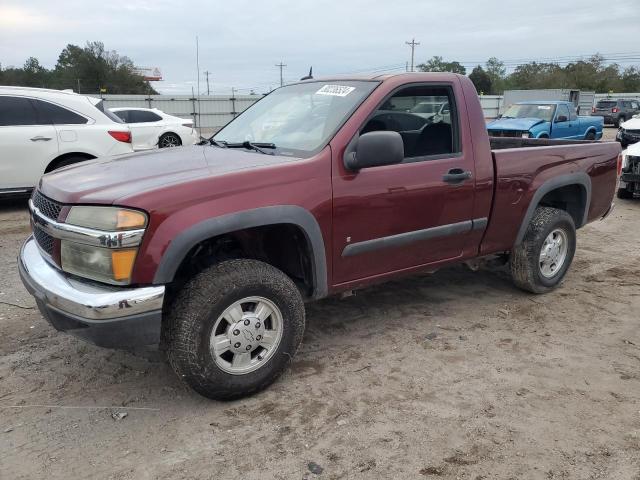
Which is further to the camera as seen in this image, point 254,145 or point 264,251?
point 254,145

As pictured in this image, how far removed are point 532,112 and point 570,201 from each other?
12021 mm

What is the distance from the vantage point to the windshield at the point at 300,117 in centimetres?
357

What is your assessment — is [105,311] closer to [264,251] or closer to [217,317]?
[217,317]

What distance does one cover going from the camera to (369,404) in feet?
10.3

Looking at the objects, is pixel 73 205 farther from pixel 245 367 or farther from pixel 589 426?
pixel 589 426


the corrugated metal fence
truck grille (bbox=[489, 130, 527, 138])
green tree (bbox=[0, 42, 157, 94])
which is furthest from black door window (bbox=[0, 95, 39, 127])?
green tree (bbox=[0, 42, 157, 94])

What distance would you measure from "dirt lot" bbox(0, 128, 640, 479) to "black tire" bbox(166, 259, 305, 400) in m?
0.15

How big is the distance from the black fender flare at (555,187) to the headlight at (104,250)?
Answer: 3141mm

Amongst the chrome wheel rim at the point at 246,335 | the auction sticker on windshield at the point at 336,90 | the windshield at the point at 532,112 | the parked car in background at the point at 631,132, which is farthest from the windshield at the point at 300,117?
the windshield at the point at 532,112

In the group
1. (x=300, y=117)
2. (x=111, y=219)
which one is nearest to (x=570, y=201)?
(x=300, y=117)

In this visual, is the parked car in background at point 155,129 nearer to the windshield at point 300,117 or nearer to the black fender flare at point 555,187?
the windshield at point 300,117

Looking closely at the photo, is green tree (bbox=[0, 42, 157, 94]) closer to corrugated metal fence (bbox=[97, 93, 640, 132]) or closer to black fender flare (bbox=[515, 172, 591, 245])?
corrugated metal fence (bbox=[97, 93, 640, 132])

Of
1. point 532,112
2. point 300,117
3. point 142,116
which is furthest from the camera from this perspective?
point 532,112

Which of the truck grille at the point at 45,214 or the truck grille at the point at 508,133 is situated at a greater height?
the truck grille at the point at 508,133
